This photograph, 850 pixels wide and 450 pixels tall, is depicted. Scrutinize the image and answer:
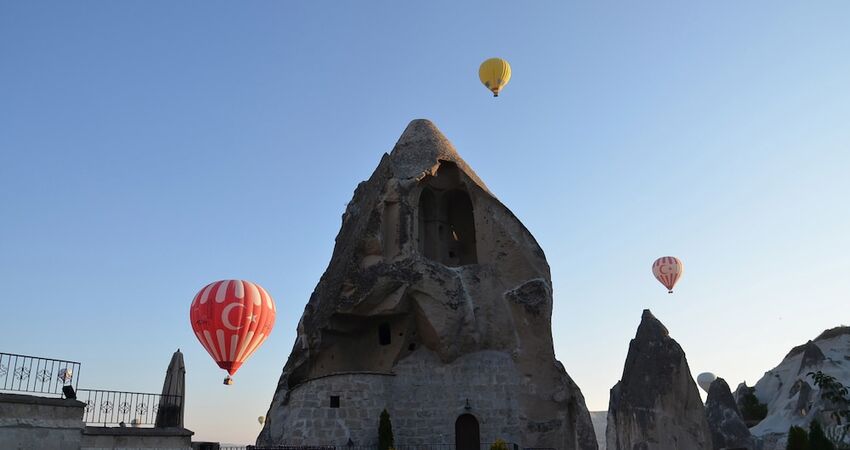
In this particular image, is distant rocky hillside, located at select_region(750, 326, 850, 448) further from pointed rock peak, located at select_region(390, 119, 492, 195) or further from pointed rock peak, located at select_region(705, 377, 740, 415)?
pointed rock peak, located at select_region(390, 119, 492, 195)

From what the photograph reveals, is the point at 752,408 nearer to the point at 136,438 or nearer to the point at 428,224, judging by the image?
the point at 428,224

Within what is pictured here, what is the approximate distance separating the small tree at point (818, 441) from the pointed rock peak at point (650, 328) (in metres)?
5.98

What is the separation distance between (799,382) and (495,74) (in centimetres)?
2640

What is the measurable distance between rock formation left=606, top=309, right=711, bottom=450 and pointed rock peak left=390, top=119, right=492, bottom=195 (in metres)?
9.12

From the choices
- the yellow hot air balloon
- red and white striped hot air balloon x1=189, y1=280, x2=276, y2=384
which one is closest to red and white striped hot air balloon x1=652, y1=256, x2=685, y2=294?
the yellow hot air balloon

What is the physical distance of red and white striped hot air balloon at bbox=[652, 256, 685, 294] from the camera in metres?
35.9

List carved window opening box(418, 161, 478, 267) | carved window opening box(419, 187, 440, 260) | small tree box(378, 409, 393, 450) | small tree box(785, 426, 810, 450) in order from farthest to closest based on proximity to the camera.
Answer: carved window opening box(418, 161, 478, 267) → carved window opening box(419, 187, 440, 260) → small tree box(785, 426, 810, 450) → small tree box(378, 409, 393, 450)

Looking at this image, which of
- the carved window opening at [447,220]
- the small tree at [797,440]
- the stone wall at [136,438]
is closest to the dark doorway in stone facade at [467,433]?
the carved window opening at [447,220]

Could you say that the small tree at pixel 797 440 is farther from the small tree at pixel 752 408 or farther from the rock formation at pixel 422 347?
the small tree at pixel 752 408

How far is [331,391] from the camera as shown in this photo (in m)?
22.5

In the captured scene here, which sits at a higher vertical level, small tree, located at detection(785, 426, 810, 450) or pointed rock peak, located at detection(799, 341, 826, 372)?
pointed rock peak, located at detection(799, 341, 826, 372)

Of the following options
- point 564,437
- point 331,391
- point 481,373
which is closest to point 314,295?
point 331,391

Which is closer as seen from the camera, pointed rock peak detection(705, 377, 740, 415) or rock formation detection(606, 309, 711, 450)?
rock formation detection(606, 309, 711, 450)

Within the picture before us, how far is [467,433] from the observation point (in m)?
23.4
